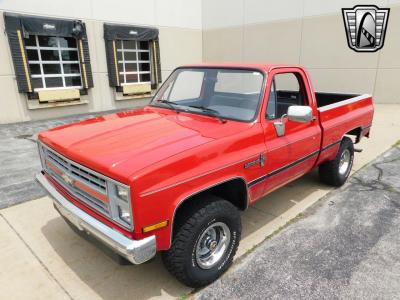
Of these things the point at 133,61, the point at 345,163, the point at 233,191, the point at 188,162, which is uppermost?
the point at 133,61

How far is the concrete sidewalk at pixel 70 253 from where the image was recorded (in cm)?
291

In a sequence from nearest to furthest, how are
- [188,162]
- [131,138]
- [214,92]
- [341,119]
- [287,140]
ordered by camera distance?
[188,162] < [131,138] < [287,140] < [214,92] < [341,119]

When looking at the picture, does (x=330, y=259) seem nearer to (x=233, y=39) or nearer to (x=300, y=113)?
(x=300, y=113)

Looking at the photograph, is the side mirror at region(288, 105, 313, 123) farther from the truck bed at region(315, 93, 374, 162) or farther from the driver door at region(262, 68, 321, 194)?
the truck bed at region(315, 93, 374, 162)

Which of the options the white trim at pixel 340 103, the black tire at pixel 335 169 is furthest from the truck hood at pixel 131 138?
the black tire at pixel 335 169

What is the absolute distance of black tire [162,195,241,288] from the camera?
262 cm

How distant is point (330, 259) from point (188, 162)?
6.27 feet

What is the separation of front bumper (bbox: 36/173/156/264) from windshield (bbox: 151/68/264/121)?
1.60m

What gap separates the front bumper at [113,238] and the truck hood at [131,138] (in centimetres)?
45

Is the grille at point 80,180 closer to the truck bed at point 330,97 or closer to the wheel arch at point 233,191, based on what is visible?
the wheel arch at point 233,191

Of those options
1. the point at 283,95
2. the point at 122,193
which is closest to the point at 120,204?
the point at 122,193

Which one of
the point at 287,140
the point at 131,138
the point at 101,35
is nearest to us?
the point at 131,138

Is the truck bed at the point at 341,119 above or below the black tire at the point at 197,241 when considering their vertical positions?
above

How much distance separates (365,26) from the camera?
11.9 metres
